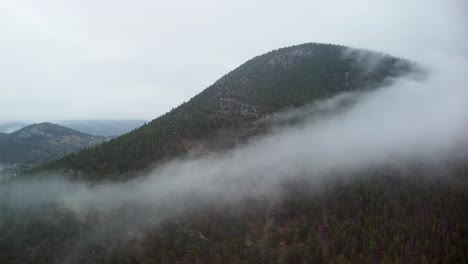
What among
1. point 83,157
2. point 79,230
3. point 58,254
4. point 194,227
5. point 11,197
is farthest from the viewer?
point 83,157

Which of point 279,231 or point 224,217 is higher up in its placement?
point 224,217

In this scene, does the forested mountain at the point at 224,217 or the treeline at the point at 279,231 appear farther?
the forested mountain at the point at 224,217

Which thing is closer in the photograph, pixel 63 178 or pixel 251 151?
pixel 63 178

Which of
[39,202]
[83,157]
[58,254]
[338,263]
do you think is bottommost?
[338,263]

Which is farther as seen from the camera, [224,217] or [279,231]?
[224,217]

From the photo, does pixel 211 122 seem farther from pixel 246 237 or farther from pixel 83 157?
pixel 246 237

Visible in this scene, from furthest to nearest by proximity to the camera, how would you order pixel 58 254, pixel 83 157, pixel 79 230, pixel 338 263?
1. pixel 83 157
2. pixel 79 230
3. pixel 58 254
4. pixel 338 263

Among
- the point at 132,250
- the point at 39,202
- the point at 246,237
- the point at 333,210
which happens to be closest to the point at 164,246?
the point at 132,250

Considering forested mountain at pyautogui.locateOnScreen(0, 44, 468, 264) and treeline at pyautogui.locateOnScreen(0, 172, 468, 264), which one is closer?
treeline at pyautogui.locateOnScreen(0, 172, 468, 264)

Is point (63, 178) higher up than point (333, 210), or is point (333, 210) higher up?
point (63, 178)

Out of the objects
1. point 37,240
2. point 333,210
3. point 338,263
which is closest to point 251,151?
point 333,210
